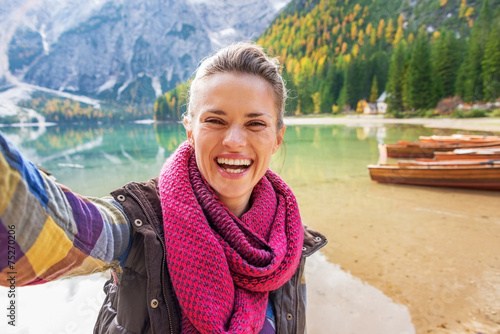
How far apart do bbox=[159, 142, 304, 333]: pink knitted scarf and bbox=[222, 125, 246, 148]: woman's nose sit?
0.74ft

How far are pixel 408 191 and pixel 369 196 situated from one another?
1.23 metres

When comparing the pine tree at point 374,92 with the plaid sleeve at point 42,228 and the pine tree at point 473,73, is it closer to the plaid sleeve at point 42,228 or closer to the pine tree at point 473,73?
the pine tree at point 473,73

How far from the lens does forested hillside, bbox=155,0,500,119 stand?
36625 mm

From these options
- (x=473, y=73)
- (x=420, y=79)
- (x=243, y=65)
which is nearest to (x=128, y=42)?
(x=420, y=79)

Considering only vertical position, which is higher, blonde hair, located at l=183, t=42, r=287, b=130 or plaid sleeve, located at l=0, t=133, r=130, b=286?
blonde hair, located at l=183, t=42, r=287, b=130

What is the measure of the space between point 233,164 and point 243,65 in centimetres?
47

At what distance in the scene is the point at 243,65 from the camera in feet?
4.40

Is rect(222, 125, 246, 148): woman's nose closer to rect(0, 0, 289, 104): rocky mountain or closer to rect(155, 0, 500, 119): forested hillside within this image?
rect(155, 0, 500, 119): forested hillside

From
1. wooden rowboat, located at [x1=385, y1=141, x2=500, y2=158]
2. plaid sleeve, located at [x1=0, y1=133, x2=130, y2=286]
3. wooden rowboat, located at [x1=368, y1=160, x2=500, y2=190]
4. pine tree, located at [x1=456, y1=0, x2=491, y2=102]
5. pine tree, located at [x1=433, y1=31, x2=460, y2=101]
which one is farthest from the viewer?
pine tree, located at [x1=433, y1=31, x2=460, y2=101]

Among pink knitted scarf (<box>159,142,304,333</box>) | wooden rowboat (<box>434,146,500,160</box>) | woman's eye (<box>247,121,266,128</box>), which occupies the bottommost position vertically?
wooden rowboat (<box>434,146,500,160</box>)

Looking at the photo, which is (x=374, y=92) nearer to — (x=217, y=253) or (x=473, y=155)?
(x=473, y=155)

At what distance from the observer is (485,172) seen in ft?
23.5

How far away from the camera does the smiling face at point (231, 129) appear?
1291 millimetres

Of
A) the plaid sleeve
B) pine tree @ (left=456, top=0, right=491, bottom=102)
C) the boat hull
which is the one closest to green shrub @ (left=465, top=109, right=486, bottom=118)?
pine tree @ (left=456, top=0, right=491, bottom=102)
